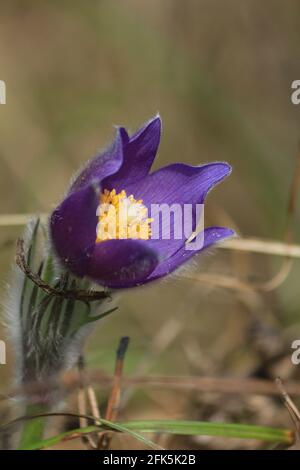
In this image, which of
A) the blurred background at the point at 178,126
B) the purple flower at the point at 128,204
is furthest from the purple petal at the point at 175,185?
the blurred background at the point at 178,126

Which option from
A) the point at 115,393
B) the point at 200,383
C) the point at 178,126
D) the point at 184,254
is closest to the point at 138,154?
the point at 184,254

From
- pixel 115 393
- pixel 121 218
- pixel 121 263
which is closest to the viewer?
pixel 121 263

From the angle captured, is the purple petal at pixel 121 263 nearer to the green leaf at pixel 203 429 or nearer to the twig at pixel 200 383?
the green leaf at pixel 203 429

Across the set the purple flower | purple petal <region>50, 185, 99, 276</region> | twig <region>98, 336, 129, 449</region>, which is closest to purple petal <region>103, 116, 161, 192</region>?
the purple flower

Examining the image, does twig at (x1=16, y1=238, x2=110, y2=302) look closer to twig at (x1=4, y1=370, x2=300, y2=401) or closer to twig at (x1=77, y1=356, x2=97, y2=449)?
twig at (x1=77, y1=356, x2=97, y2=449)

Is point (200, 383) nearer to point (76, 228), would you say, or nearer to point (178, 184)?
point (178, 184)

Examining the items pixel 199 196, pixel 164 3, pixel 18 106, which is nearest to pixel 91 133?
pixel 18 106
